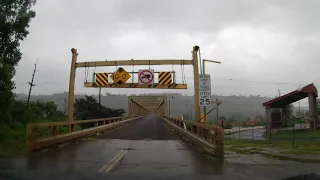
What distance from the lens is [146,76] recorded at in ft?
62.8

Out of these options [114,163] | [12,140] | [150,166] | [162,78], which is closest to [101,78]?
[162,78]

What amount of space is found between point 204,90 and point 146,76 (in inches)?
222

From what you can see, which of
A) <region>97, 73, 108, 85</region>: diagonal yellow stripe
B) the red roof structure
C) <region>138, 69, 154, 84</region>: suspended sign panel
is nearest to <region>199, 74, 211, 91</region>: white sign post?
<region>138, 69, 154, 84</region>: suspended sign panel

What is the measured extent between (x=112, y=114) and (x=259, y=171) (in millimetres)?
38287

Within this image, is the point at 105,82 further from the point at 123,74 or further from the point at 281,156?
the point at 281,156

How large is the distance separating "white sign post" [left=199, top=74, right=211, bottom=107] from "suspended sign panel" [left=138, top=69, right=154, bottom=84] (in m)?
5.32

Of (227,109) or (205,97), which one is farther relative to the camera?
(227,109)

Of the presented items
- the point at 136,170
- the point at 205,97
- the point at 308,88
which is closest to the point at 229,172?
the point at 136,170

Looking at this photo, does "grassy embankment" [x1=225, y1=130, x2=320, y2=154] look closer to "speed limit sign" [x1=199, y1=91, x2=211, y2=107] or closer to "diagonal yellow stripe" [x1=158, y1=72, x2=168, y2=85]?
"speed limit sign" [x1=199, y1=91, x2=211, y2=107]

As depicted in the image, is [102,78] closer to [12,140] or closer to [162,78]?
[162,78]

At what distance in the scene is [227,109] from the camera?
69.0 metres

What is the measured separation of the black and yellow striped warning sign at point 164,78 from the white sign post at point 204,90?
4.93 meters

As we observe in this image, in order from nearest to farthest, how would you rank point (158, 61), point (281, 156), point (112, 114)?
point (281, 156), point (158, 61), point (112, 114)

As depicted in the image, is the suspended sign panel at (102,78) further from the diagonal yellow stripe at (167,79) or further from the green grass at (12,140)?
the green grass at (12,140)
